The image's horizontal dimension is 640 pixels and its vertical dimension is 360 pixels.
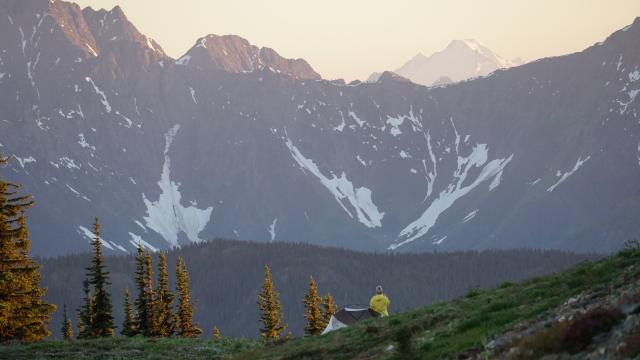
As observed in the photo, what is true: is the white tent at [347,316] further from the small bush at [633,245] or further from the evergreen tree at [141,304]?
the evergreen tree at [141,304]

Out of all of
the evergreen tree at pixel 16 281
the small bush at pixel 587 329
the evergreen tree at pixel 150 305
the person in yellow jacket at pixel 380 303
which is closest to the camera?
the small bush at pixel 587 329

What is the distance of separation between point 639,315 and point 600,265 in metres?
12.9

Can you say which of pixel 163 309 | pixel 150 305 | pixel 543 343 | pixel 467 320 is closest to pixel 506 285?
pixel 467 320

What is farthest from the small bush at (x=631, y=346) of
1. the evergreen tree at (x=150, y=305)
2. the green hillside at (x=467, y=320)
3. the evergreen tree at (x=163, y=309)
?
the evergreen tree at (x=163, y=309)

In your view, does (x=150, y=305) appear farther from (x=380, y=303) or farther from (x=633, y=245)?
(x=633, y=245)

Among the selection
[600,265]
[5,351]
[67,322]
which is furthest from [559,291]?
[67,322]

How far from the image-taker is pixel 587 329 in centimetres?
2247

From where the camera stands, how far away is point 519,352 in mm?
23172

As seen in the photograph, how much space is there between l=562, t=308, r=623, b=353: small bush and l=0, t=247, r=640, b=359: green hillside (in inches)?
1.4

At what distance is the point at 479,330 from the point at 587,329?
7763 millimetres

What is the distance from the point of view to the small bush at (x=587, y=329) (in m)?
22.3

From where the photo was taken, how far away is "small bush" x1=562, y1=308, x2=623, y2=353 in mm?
22328

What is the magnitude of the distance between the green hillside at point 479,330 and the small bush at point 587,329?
0.12 ft

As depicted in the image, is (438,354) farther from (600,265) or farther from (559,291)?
(600,265)
